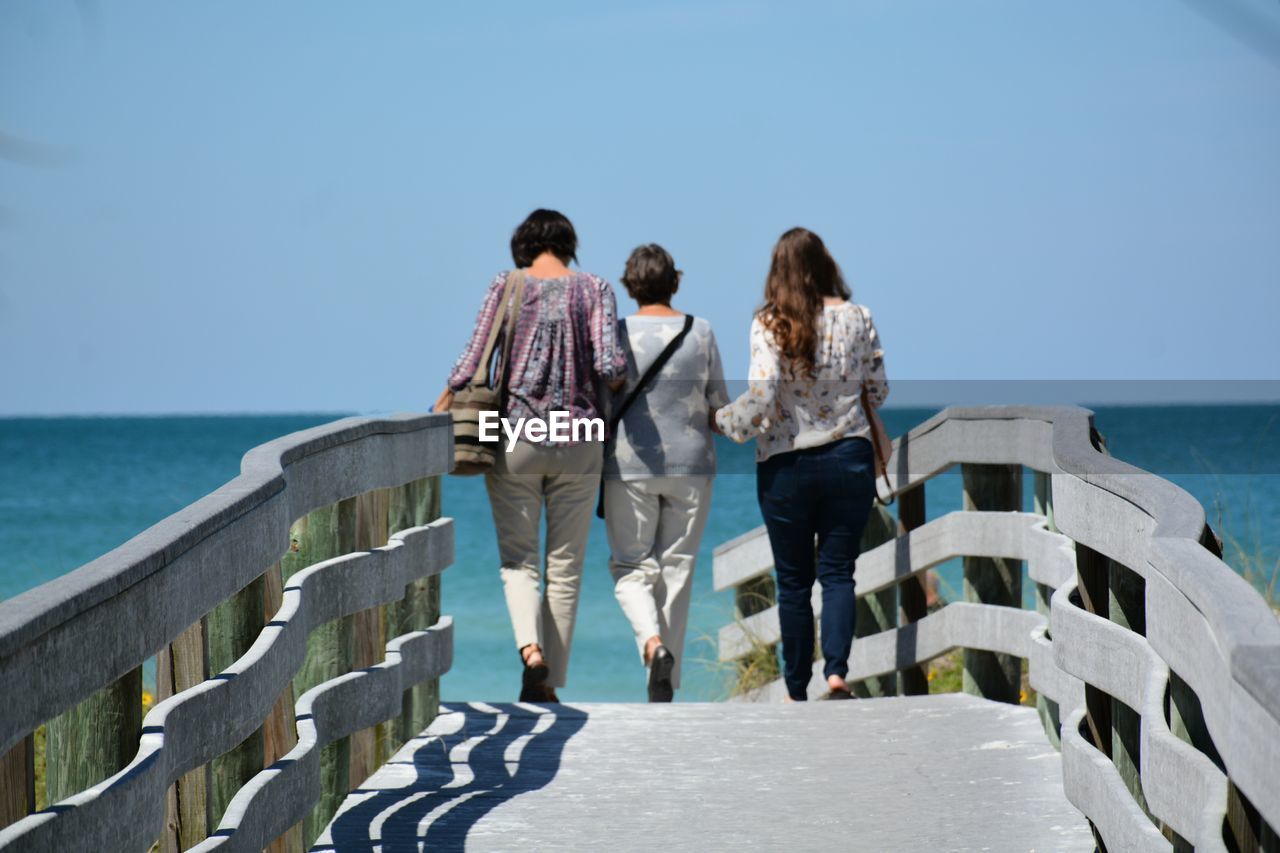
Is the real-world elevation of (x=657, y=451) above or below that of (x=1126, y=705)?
above

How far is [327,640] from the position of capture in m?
4.39

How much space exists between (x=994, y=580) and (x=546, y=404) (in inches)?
71.2

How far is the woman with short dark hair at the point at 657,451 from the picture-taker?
690 cm

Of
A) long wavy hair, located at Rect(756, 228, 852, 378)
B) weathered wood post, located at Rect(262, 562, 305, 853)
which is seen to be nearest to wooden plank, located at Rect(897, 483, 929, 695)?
long wavy hair, located at Rect(756, 228, 852, 378)

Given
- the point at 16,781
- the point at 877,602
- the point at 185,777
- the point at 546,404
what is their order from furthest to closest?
the point at 877,602, the point at 546,404, the point at 185,777, the point at 16,781

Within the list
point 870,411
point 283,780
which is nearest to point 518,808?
point 283,780

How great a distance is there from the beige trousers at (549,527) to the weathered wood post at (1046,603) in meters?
1.85

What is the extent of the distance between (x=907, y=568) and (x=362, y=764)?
9.09 ft

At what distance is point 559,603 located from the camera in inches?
275

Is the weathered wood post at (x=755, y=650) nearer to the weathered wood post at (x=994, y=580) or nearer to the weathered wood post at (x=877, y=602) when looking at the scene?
the weathered wood post at (x=877, y=602)

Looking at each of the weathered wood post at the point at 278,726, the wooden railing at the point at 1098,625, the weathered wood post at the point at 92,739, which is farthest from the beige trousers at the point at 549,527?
the weathered wood post at the point at 92,739

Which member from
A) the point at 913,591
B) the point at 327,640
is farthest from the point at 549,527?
the point at 327,640

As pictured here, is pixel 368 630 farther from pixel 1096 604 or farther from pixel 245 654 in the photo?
pixel 1096 604

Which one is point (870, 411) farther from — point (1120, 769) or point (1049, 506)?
point (1120, 769)
